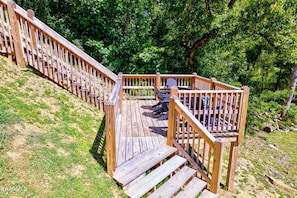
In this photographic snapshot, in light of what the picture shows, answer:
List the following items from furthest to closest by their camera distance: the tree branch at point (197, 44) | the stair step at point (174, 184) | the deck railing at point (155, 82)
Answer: the tree branch at point (197, 44)
the deck railing at point (155, 82)
the stair step at point (174, 184)

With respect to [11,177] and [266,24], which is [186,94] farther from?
[266,24]

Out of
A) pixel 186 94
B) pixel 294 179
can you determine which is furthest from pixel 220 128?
pixel 294 179

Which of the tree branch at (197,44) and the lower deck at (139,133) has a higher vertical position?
the tree branch at (197,44)

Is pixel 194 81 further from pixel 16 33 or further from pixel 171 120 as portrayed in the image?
pixel 16 33

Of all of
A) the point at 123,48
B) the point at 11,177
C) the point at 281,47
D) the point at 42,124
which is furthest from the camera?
the point at 123,48

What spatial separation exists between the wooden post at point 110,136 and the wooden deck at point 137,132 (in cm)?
27

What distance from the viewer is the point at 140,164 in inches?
135

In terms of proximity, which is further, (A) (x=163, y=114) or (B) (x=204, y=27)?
(B) (x=204, y=27)

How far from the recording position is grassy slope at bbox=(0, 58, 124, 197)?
8.09 feet

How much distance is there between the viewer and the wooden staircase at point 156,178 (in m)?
3.01

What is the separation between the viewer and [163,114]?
599cm

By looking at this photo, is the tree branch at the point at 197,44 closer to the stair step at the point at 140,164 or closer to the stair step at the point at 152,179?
the stair step at the point at 140,164

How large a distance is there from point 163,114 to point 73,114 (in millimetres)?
2633

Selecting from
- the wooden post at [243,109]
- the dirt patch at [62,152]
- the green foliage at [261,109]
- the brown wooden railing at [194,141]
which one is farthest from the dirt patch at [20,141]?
the green foliage at [261,109]
